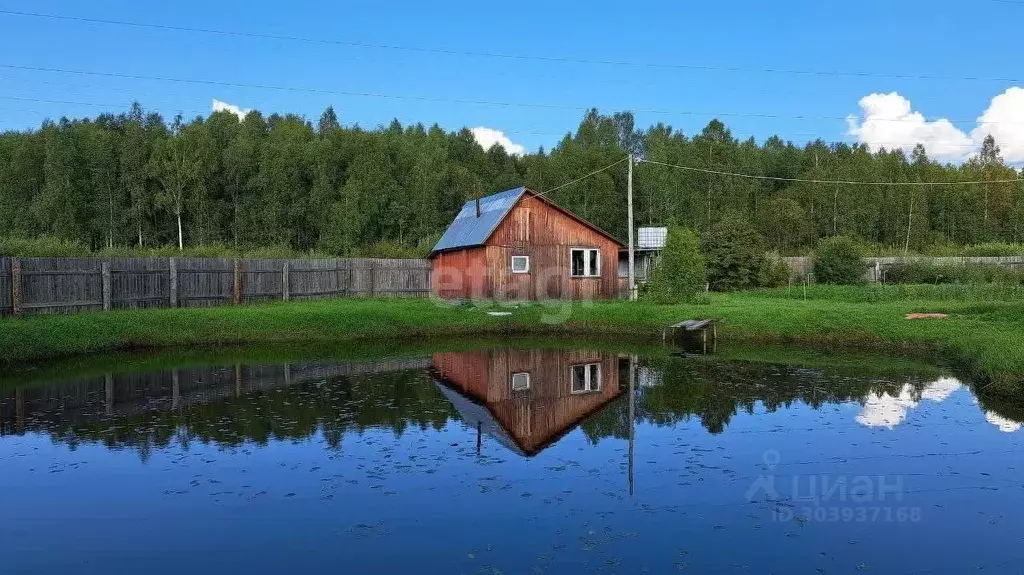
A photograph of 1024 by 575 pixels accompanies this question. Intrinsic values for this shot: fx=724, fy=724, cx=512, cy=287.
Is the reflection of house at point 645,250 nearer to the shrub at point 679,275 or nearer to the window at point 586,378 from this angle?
the shrub at point 679,275

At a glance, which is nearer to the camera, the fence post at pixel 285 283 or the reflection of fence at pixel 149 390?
the reflection of fence at pixel 149 390

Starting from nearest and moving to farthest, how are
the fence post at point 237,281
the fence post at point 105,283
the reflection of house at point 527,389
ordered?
1. the reflection of house at point 527,389
2. the fence post at point 105,283
3. the fence post at point 237,281

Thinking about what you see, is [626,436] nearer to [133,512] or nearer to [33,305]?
[133,512]

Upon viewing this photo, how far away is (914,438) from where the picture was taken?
36.4 ft

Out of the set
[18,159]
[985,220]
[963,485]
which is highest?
[18,159]

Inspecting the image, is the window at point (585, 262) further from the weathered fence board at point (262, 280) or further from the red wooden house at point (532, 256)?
the weathered fence board at point (262, 280)

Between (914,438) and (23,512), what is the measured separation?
1200 cm

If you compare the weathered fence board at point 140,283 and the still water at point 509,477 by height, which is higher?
the weathered fence board at point 140,283

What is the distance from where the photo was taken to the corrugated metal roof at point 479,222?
30.4 meters

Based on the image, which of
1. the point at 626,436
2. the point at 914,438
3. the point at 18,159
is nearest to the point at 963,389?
the point at 914,438

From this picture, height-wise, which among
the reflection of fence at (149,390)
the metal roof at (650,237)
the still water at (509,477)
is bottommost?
the still water at (509,477)

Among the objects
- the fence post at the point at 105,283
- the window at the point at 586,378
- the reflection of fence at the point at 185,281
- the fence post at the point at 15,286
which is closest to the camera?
the window at the point at 586,378

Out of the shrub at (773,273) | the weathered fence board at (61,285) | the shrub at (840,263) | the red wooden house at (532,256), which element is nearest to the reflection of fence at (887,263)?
the shrub at (840,263)

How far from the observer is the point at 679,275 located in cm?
2691
